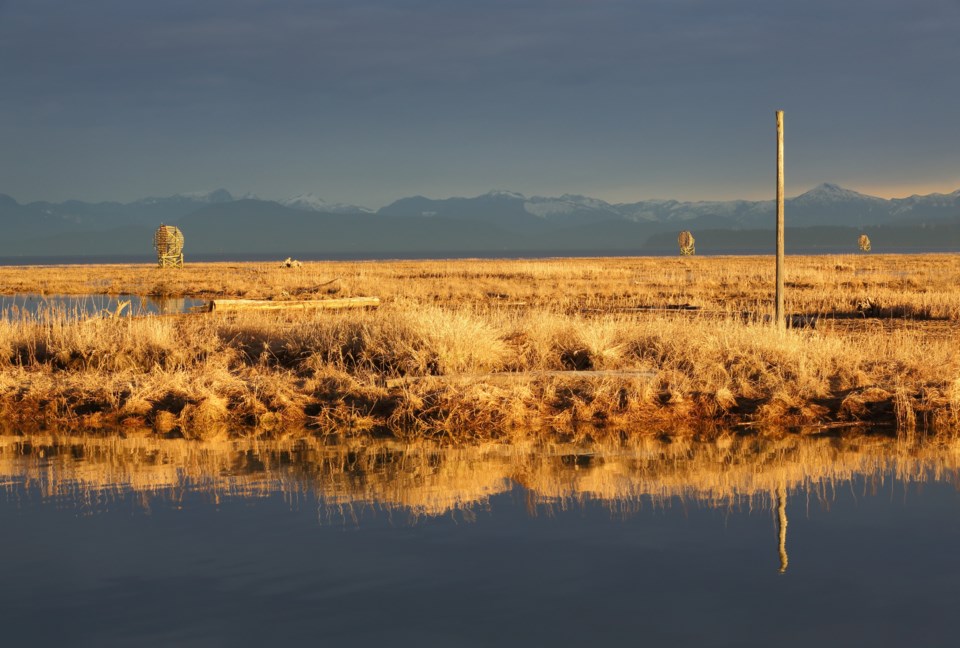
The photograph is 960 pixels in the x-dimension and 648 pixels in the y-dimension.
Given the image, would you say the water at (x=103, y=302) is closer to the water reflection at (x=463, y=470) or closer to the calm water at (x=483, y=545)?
the water reflection at (x=463, y=470)

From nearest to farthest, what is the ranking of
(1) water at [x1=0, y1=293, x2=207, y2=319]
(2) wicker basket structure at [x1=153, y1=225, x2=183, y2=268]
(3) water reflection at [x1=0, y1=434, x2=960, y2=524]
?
1. (3) water reflection at [x1=0, y1=434, x2=960, y2=524]
2. (1) water at [x1=0, y1=293, x2=207, y2=319]
3. (2) wicker basket structure at [x1=153, y1=225, x2=183, y2=268]

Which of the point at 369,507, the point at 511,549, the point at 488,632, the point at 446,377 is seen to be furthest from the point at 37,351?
the point at 488,632

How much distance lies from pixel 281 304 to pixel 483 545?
20.4 meters

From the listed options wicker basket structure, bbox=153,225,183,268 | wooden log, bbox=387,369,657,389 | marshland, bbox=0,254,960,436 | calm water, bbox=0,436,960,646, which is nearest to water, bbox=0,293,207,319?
marshland, bbox=0,254,960,436

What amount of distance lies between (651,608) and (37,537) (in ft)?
15.8

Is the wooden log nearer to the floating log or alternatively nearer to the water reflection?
the water reflection

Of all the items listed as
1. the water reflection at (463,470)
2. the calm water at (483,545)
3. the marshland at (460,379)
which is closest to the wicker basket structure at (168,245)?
the marshland at (460,379)

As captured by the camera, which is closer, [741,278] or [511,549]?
[511,549]

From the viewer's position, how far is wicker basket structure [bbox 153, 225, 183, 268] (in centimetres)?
7044

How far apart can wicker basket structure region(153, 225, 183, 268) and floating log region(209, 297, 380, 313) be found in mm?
43626

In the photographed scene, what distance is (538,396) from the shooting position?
13133 millimetres

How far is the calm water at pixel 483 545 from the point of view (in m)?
6.22

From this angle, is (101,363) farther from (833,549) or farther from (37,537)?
(833,549)

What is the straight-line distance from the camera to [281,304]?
90.0 ft
